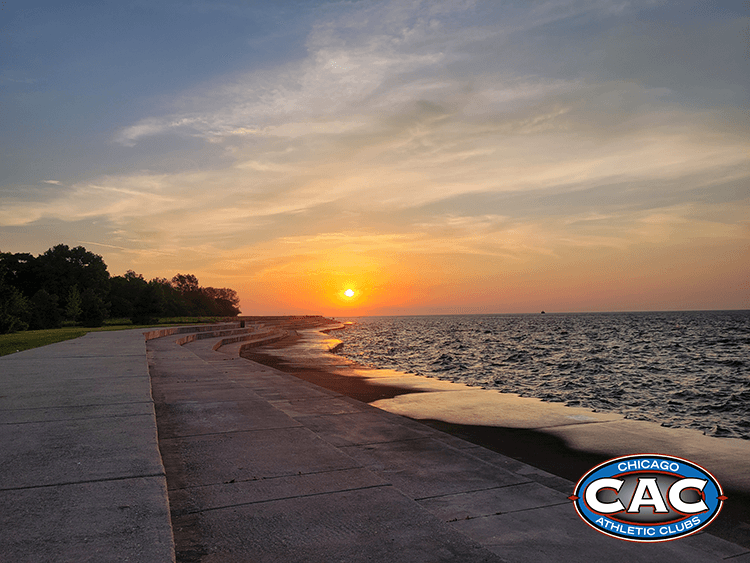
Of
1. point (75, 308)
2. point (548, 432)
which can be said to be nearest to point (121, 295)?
point (75, 308)

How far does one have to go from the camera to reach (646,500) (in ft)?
16.3

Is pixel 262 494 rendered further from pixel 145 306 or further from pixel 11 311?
pixel 145 306

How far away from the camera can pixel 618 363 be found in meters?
28.5

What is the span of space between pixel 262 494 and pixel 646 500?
12.2 feet

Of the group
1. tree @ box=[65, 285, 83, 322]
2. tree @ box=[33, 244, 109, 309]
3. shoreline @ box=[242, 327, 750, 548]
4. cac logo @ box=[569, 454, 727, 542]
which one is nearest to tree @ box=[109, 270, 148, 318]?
tree @ box=[33, 244, 109, 309]

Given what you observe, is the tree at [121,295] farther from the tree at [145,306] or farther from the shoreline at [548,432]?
the shoreline at [548,432]

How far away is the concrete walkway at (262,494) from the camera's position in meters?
3.62

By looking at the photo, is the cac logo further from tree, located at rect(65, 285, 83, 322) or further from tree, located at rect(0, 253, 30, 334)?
tree, located at rect(65, 285, 83, 322)

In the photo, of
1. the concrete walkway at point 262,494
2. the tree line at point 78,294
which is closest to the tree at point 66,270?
the tree line at point 78,294

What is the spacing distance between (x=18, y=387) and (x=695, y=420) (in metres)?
14.7

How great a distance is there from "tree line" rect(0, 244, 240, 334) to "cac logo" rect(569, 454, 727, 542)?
4065 cm

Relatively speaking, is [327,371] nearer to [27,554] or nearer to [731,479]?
[731,479]

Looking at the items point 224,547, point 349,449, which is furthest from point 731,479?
point 224,547

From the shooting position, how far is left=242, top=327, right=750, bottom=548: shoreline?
20.6ft
